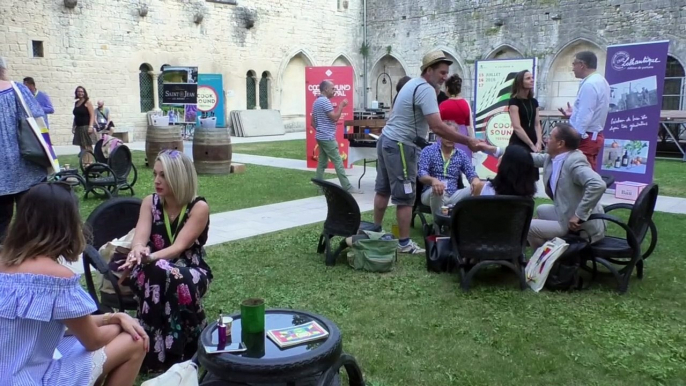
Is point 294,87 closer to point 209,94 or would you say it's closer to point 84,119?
point 209,94

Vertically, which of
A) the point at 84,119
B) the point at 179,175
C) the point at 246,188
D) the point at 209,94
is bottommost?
the point at 246,188

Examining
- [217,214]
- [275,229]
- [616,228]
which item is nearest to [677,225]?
[616,228]

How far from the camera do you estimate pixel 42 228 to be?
1952mm

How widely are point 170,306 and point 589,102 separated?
522 cm

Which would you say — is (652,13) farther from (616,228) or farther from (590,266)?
(590,266)

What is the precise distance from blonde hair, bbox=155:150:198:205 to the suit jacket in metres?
2.71

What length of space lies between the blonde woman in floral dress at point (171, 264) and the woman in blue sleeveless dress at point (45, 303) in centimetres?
81

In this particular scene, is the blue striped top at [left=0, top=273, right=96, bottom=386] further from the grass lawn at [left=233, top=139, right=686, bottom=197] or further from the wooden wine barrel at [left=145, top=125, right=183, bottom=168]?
the wooden wine barrel at [left=145, top=125, right=183, bottom=168]

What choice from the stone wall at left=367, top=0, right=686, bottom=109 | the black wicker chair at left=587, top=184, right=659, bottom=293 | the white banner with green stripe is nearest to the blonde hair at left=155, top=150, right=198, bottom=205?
the black wicker chair at left=587, top=184, right=659, bottom=293

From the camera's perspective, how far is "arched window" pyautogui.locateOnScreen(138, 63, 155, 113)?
1845 cm

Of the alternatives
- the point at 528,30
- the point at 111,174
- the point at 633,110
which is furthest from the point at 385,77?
the point at 111,174

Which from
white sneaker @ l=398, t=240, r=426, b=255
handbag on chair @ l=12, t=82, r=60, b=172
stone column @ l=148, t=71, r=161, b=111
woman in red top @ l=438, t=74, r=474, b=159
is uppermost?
stone column @ l=148, t=71, r=161, b=111

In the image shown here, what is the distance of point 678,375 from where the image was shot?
299cm

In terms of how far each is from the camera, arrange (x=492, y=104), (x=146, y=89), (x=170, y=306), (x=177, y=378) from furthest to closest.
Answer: (x=146, y=89) < (x=492, y=104) < (x=170, y=306) < (x=177, y=378)
